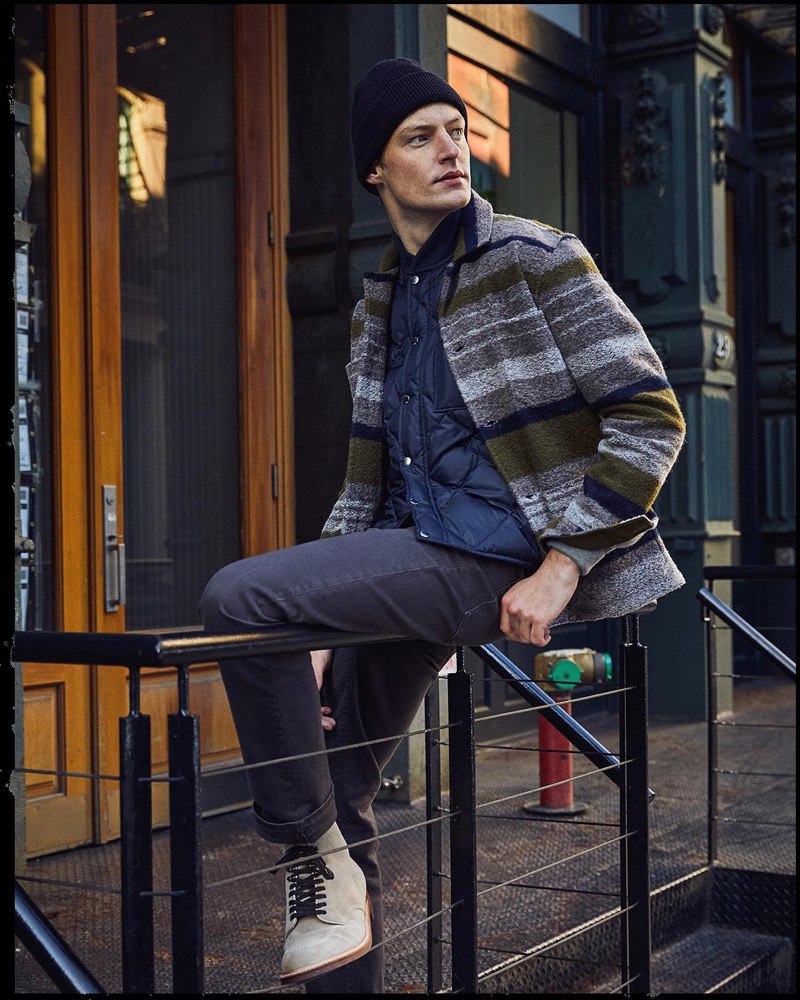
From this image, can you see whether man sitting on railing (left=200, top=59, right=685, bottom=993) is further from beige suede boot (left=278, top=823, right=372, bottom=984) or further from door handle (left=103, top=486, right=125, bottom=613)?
door handle (left=103, top=486, right=125, bottom=613)

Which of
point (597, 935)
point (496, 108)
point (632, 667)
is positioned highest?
point (496, 108)

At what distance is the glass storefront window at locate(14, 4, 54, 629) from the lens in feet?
13.6

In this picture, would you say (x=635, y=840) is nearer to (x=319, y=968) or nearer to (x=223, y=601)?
(x=319, y=968)

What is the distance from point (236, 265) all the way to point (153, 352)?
1.95 feet

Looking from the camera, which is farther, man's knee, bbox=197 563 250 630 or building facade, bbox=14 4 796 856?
building facade, bbox=14 4 796 856

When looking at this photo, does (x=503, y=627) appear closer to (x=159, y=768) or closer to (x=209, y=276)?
(x=159, y=768)

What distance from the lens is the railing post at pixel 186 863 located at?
177 centimetres

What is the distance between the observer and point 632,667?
9.92ft

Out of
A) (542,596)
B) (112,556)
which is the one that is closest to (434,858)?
(542,596)

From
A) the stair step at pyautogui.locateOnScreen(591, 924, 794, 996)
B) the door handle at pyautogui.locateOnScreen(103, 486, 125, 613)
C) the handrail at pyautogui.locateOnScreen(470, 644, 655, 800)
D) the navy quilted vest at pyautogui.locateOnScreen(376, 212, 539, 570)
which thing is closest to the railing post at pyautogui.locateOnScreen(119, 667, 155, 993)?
the navy quilted vest at pyautogui.locateOnScreen(376, 212, 539, 570)

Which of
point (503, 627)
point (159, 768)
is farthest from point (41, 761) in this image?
point (503, 627)

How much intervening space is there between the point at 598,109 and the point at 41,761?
491cm

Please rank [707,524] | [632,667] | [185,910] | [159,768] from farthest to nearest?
[707,524] → [159,768] → [632,667] → [185,910]

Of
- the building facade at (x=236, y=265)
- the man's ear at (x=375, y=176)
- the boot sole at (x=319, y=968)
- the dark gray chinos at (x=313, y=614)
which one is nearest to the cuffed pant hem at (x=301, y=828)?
the dark gray chinos at (x=313, y=614)
